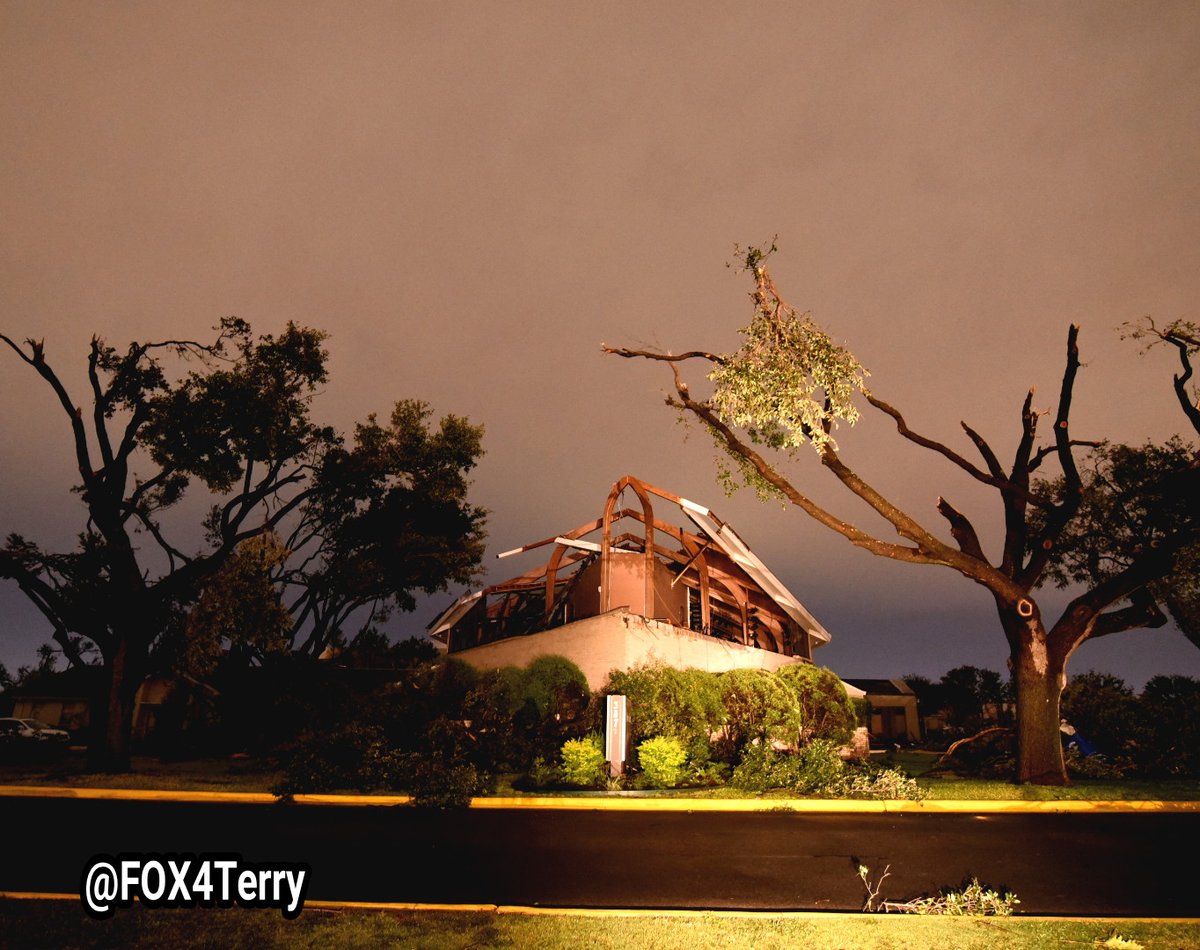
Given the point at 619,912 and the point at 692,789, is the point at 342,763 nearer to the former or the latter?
the point at 692,789

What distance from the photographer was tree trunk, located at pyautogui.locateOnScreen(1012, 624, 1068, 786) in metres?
12.8

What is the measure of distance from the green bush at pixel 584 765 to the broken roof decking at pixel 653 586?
5541 mm

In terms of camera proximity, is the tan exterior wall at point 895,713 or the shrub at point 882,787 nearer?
the shrub at point 882,787

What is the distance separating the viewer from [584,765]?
13.6m

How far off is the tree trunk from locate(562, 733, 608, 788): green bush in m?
8.26

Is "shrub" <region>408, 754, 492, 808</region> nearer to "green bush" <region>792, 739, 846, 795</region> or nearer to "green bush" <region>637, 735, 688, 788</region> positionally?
"green bush" <region>637, 735, 688, 788</region>

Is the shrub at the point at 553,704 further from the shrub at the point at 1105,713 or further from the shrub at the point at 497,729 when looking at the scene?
the shrub at the point at 1105,713

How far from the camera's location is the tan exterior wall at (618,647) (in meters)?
16.6

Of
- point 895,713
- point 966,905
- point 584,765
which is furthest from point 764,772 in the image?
point 895,713

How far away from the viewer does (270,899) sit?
566 centimetres

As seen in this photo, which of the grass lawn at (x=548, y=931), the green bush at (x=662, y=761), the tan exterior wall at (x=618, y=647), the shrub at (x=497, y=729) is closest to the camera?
the grass lawn at (x=548, y=931)

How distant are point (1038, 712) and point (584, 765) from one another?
911 centimetres

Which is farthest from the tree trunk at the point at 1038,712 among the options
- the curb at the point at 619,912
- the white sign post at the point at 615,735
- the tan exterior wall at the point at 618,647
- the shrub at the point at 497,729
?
the shrub at the point at 497,729

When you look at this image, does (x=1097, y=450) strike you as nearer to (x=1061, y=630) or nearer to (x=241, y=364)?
(x=1061, y=630)
